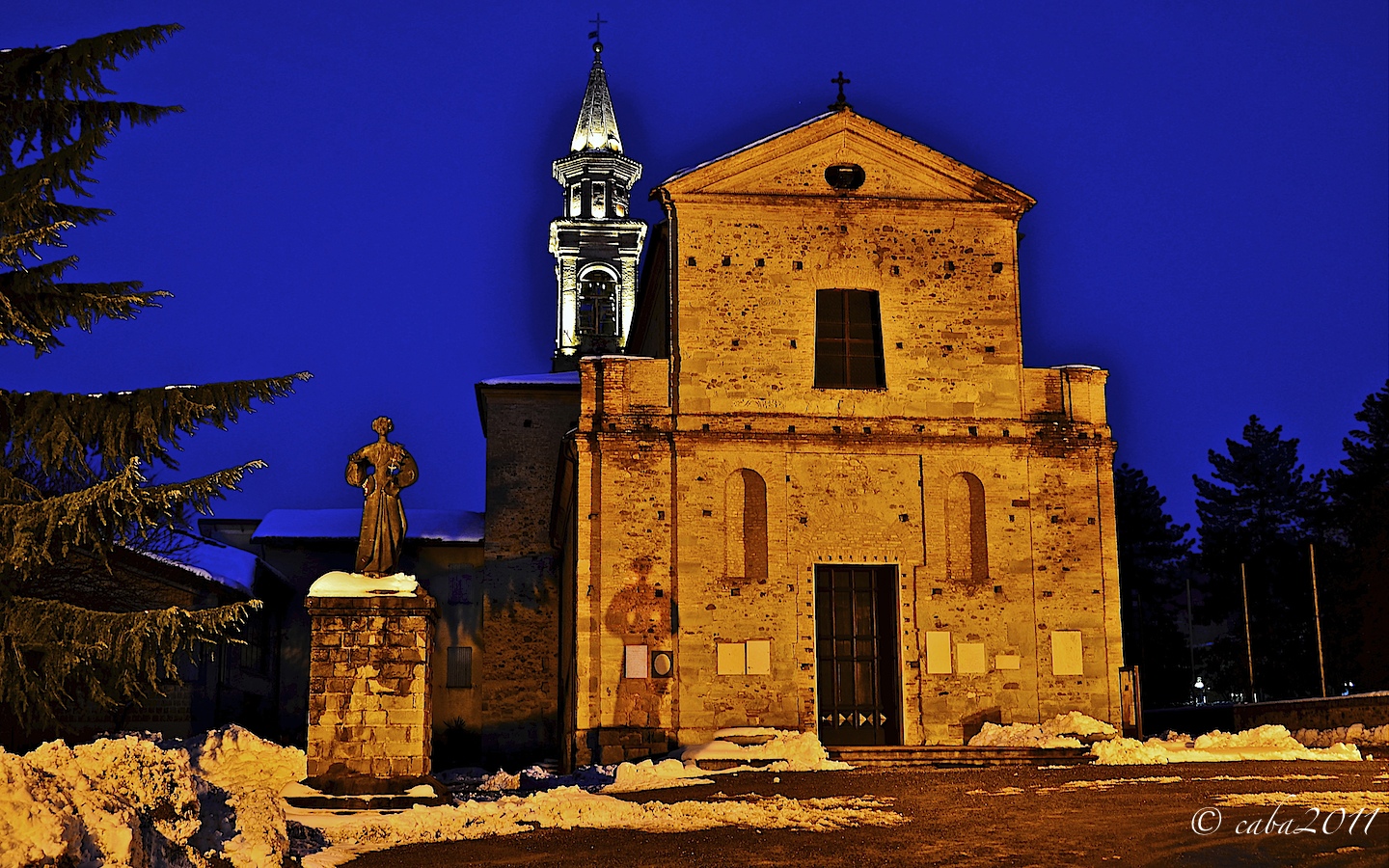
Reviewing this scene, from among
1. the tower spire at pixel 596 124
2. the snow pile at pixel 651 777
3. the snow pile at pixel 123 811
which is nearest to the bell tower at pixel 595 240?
the tower spire at pixel 596 124

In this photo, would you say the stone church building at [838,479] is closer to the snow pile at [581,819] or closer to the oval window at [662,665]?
the oval window at [662,665]

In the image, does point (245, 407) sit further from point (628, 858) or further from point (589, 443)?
point (589, 443)

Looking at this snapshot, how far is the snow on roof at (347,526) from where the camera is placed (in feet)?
109

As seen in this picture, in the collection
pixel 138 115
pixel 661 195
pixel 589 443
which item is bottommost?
pixel 589 443

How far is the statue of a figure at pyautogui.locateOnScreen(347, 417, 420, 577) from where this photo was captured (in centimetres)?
1546

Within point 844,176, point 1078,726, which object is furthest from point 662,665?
point 844,176

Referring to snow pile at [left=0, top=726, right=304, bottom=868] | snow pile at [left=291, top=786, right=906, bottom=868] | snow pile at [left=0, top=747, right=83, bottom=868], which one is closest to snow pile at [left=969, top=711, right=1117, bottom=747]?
snow pile at [left=291, top=786, right=906, bottom=868]

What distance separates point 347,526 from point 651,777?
20624 mm

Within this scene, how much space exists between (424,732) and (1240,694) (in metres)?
38.0

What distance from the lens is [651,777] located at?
15.6m

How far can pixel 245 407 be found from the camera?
12617mm

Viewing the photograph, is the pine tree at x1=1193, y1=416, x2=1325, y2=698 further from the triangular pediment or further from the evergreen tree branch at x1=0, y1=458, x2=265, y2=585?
the evergreen tree branch at x1=0, y1=458, x2=265, y2=585

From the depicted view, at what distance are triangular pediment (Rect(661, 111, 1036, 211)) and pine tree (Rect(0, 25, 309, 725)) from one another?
35.2 ft

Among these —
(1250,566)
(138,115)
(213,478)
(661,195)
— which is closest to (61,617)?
(213,478)
